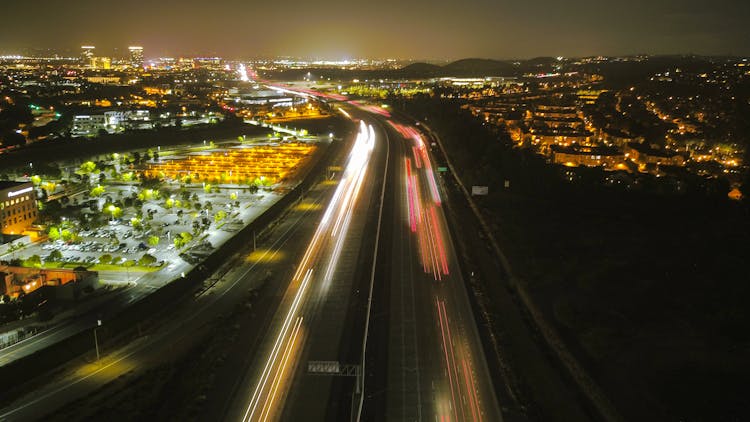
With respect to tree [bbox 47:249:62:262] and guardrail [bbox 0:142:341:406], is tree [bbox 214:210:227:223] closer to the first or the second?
guardrail [bbox 0:142:341:406]

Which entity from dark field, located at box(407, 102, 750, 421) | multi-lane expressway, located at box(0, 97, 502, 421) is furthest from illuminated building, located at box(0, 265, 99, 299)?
dark field, located at box(407, 102, 750, 421)

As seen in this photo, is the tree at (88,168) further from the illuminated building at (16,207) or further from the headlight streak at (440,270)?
the headlight streak at (440,270)

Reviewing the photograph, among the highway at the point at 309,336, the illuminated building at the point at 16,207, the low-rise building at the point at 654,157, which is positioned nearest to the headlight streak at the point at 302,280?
the highway at the point at 309,336

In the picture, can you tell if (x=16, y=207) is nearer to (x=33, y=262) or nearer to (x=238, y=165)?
(x=33, y=262)

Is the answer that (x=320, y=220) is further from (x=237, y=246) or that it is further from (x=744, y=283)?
(x=744, y=283)

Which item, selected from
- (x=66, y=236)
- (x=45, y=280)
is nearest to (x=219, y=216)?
(x=66, y=236)

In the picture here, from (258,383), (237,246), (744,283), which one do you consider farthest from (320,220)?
(744,283)
